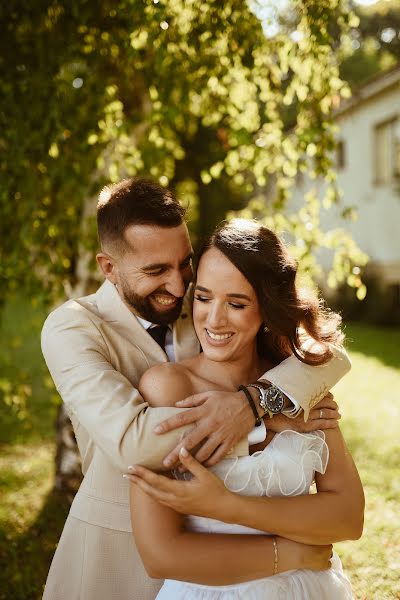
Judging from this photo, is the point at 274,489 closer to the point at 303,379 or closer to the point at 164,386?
the point at 303,379

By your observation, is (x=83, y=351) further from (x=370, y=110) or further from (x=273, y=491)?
(x=370, y=110)

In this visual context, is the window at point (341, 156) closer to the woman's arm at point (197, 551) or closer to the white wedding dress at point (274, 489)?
the white wedding dress at point (274, 489)

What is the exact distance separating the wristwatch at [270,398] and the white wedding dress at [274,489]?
0.36ft

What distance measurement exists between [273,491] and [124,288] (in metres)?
1.06

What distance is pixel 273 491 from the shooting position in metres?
2.17

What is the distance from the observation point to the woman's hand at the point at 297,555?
2.11 meters

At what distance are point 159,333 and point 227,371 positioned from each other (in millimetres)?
451

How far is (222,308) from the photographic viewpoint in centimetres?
230

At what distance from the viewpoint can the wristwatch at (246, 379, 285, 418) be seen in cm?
219

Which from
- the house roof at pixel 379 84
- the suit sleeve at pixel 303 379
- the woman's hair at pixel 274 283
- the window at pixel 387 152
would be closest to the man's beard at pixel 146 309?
the woman's hair at pixel 274 283

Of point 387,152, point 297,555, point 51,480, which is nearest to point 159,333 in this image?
point 297,555

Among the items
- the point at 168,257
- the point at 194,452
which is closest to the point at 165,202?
the point at 168,257

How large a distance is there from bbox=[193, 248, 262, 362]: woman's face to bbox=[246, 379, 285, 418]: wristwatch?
0.64 ft

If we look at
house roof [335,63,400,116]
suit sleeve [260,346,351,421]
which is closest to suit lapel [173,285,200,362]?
suit sleeve [260,346,351,421]
